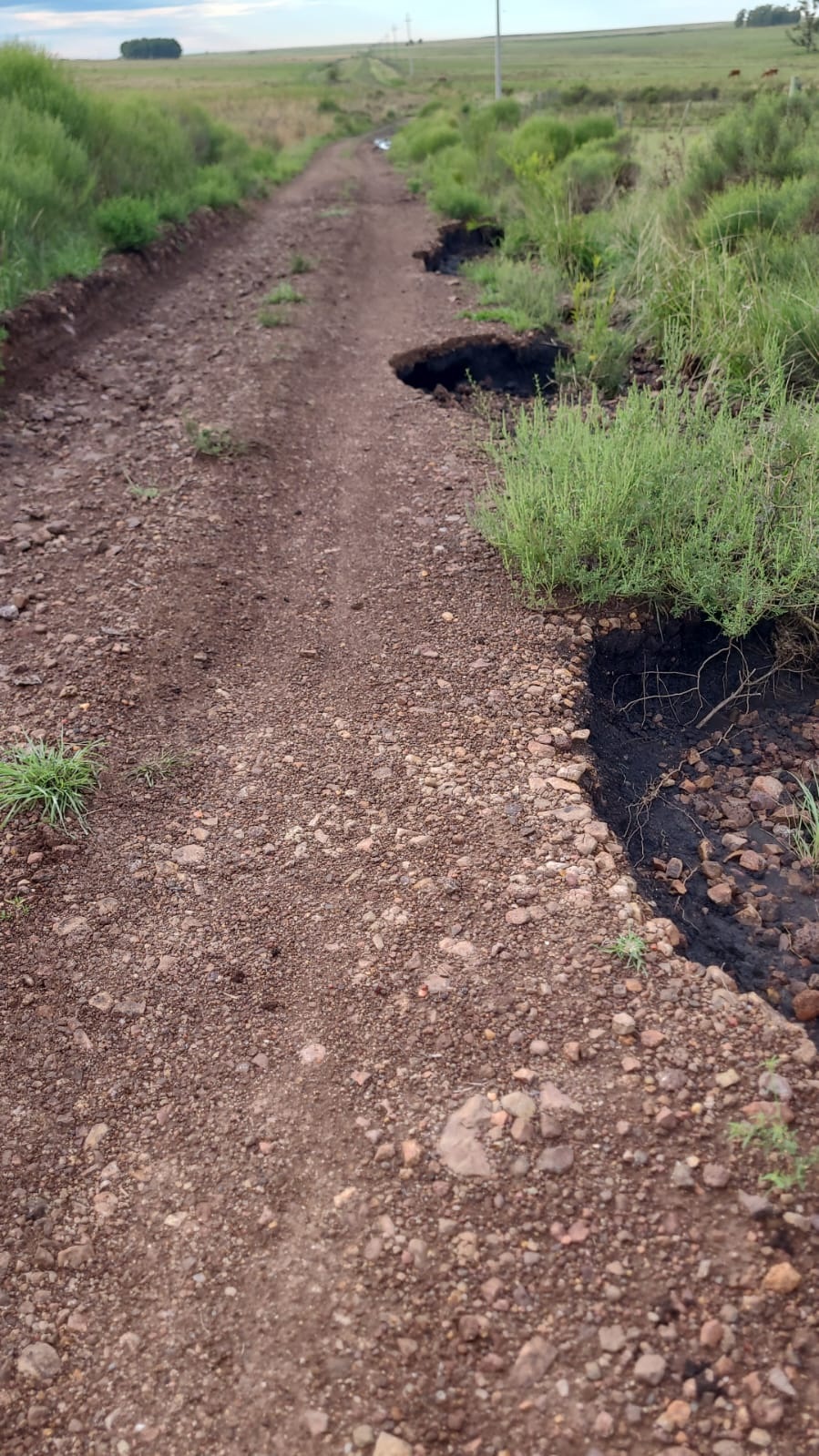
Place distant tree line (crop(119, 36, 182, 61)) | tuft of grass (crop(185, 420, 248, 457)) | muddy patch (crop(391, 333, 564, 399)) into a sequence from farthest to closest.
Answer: distant tree line (crop(119, 36, 182, 61)), muddy patch (crop(391, 333, 564, 399)), tuft of grass (crop(185, 420, 248, 457))

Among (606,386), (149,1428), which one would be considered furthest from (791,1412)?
(606,386)

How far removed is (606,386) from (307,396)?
2.04 meters

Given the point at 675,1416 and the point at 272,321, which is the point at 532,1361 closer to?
the point at 675,1416

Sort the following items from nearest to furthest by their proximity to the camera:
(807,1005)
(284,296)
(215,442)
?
(807,1005) < (215,442) < (284,296)

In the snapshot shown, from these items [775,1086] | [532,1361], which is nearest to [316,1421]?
[532,1361]

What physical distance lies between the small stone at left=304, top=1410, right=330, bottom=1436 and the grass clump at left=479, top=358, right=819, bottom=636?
279 cm

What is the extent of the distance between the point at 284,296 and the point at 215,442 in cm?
395

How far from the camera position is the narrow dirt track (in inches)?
69.6

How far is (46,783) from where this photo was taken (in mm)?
3219

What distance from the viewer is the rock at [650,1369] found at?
5.58 feet

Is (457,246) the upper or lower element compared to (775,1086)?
upper

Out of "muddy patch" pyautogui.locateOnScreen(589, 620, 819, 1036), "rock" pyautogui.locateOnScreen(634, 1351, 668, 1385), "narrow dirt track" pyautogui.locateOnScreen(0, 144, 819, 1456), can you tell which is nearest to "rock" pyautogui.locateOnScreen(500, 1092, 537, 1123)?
"narrow dirt track" pyautogui.locateOnScreen(0, 144, 819, 1456)

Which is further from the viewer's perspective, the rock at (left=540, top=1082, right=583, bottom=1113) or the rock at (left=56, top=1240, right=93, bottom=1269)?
the rock at (left=540, top=1082, right=583, bottom=1113)

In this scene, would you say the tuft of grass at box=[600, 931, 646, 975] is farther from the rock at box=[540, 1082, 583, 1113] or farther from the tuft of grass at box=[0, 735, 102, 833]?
the tuft of grass at box=[0, 735, 102, 833]
